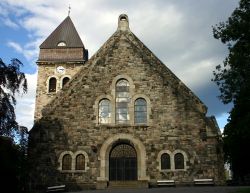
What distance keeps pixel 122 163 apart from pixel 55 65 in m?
17.6

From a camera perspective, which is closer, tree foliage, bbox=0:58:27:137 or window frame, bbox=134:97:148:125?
tree foliage, bbox=0:58:27:137

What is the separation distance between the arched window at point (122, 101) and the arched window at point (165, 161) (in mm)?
3353

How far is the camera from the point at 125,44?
2658 centimetres

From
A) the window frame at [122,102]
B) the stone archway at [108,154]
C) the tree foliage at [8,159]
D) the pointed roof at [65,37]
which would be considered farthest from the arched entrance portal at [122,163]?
the pointed roof at [65,37]

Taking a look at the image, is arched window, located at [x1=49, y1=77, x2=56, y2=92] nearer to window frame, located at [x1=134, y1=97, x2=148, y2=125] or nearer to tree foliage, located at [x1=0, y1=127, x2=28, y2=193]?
window frame, located at [x1=134, y1=97, x2=148, y2=125]

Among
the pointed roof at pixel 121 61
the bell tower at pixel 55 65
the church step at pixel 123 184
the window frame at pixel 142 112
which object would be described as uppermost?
the bell tower at pixel 55 65

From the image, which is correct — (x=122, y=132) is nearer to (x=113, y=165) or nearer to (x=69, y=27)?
(x=113, y=165)

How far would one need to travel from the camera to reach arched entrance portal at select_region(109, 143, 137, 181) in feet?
77.7

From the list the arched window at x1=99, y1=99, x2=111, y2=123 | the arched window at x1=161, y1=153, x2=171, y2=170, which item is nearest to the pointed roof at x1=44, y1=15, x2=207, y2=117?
the arched window at x1=99, y1=99, x2=111, y2=123

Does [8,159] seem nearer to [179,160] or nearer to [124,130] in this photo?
[124,130]

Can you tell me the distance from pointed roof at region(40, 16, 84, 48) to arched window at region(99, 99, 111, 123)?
1606 cm

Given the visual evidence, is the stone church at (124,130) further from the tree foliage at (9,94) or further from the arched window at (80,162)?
the tree foliage at (9,94)

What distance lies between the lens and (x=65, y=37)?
41656 millimetres

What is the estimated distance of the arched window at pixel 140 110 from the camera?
24.7m
